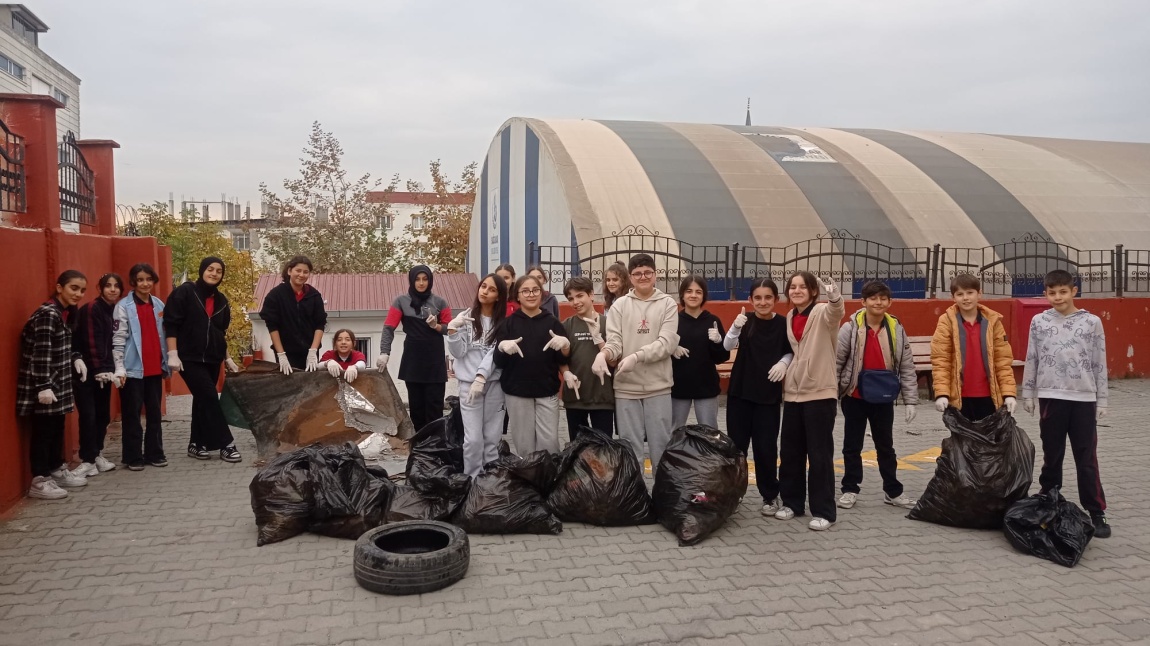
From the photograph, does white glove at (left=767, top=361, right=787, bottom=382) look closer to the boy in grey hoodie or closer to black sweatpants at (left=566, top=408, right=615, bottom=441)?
black sweatpants at (left=566, top=408, right=615, bottom=441)

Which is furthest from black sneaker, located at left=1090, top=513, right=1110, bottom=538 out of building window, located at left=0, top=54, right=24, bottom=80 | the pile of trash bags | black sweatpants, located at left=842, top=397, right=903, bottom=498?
building window, located at left=0, top=54, right=24, bottom=80

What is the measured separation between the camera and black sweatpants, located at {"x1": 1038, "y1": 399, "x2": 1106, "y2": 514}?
504cm

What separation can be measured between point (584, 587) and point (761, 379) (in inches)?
76.9

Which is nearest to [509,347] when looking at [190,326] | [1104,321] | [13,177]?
[190,326]

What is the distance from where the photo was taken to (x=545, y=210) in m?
14.0

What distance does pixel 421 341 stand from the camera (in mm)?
6836

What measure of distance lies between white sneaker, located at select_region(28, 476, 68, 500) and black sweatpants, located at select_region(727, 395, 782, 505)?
4.93m

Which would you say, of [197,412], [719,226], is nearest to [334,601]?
[197,412]

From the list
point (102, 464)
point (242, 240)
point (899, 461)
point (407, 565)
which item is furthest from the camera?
point (242, 240)

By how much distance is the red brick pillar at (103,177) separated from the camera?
355 inches

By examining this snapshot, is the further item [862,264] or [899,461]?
[862,264]

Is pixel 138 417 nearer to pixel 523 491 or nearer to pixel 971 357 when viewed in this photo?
pixel 523 491

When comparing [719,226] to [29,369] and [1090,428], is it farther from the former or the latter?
[29,369]

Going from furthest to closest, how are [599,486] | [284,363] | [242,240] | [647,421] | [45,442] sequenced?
[242,240] → [284,363] → [45,442] → [647,421] → [599,486]
